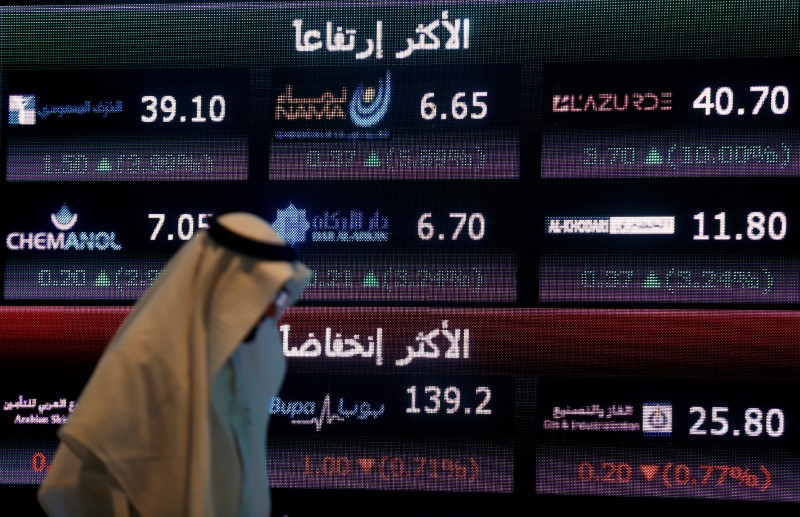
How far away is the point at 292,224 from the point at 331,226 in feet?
0.66

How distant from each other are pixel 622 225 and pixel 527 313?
2.13 ft

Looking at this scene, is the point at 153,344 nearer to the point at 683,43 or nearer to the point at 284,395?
the point at 284,395

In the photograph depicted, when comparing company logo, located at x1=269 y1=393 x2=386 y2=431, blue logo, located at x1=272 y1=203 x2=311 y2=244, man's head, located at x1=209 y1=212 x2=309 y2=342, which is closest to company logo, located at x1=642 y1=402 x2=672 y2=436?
company logo, located at x1=269 y1=393 x2=386 y2=431

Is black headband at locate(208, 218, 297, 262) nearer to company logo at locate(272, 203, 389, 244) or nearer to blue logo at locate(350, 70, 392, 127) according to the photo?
company logo at locate(272, 203, 389, 244)

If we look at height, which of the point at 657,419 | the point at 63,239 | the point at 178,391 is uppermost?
the point at 63,239

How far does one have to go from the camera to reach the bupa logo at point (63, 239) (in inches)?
185

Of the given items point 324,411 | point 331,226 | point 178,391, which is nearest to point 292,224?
point 331,226

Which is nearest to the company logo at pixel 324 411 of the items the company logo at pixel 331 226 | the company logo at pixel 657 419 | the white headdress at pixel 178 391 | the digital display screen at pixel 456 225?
the digital display screen at pixel 456 225

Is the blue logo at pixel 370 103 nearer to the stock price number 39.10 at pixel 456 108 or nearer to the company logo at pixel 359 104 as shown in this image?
the company logo at pixel 359 104

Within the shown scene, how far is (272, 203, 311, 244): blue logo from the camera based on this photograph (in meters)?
4.66

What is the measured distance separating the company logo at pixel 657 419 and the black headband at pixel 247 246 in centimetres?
255

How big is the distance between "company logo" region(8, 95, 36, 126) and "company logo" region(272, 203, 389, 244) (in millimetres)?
1419

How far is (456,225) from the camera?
462 cm

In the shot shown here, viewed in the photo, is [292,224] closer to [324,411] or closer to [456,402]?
[324,411]
